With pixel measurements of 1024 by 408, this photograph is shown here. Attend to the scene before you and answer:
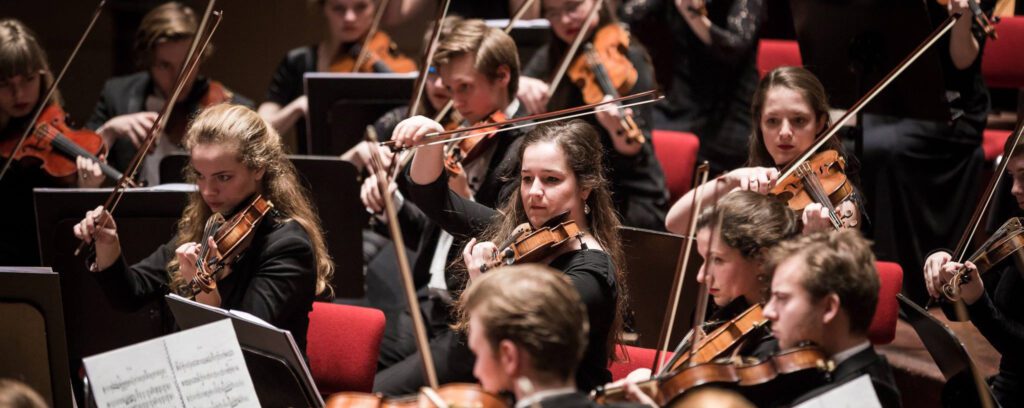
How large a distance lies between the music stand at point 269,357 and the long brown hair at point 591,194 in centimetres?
57

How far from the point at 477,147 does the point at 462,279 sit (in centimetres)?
43

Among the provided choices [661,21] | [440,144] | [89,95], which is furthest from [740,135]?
[89,95]

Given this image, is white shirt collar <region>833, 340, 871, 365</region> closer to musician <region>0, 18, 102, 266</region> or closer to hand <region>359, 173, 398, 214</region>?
hand <region>359, 173, 398, 214</region>

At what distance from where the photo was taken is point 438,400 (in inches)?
62.7

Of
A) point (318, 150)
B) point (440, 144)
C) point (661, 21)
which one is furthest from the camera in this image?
point (661, 21)

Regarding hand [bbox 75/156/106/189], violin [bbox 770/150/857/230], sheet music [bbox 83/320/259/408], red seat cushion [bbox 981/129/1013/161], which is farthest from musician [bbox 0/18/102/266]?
red seat cushion [bbox 981/129/1013/161]

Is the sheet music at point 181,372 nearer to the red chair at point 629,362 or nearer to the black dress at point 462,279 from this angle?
the black dress at point 462,279

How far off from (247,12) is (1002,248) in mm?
3807

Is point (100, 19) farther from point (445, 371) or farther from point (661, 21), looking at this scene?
point (445, 371)

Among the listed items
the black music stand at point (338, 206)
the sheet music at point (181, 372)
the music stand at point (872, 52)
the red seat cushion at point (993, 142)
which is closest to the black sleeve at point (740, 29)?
the music stand at point (872, 52)

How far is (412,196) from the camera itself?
2.71 metres

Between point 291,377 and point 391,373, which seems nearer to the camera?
point 291,377

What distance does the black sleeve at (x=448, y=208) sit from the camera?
2.68m

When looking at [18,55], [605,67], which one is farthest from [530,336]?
[18,55]
